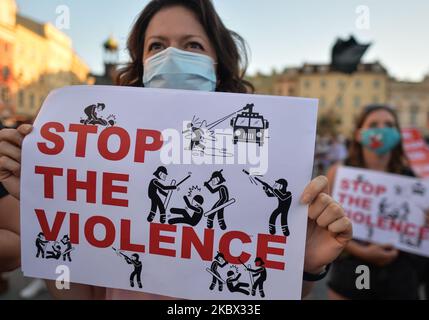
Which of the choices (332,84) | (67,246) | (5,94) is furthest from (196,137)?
(332,84)

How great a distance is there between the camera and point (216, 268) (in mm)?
1180

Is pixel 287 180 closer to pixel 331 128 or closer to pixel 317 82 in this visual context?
pixel 331 128

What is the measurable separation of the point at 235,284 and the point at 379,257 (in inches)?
56.9

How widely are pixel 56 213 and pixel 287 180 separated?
31.8 inches

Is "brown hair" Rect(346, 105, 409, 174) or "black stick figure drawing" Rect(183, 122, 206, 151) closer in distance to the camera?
"black stick figure drawing" Rect(183, 122, 206, 151)

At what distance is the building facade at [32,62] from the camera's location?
2.52 m

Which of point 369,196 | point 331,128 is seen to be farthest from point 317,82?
point 369,196

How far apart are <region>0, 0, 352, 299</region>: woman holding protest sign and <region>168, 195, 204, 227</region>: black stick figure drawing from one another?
341 millimetres

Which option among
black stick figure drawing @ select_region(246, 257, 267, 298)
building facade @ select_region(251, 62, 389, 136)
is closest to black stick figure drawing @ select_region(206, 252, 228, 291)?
black stick figure drawing @ select_region(246, 257, 267, 298)

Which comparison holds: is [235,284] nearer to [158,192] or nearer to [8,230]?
[158,192]

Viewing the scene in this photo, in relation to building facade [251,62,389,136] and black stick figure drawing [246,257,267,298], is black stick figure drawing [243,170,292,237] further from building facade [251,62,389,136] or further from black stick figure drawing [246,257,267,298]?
building facade [251,62,389,136]

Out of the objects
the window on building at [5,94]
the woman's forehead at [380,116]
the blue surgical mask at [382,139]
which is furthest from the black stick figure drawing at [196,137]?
the window on building at [5,94]

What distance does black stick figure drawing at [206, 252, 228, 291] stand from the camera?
118 cm

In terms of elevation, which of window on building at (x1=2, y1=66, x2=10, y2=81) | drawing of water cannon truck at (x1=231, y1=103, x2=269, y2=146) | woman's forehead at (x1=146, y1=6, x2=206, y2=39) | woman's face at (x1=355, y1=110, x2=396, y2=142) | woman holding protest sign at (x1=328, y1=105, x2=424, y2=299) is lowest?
woman holding protest sign at (x1=328, y1=105, x2=424, y2=299)
